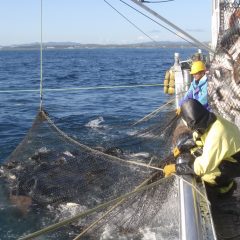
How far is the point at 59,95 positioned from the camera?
1004 inches

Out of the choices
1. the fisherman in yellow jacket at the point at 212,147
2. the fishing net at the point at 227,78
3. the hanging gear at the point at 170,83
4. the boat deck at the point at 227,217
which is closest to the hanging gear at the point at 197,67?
the fishing net at the point at 227,78

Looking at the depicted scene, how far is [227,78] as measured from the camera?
9.10 metres

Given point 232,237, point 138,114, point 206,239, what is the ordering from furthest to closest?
point 138,114 < point 232,237 < point 206,239

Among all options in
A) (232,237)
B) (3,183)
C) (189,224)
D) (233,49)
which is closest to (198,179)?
(232,237)

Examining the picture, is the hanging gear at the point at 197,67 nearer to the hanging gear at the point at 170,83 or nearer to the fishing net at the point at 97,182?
the fishing net at the point at 97,182

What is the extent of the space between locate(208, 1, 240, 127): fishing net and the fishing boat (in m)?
0.04

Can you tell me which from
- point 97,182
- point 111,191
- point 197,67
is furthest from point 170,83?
point 111,191

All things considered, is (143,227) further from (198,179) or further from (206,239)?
(206,239)

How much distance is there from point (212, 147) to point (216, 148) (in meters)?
0.05

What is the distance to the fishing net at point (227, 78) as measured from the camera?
8719mm

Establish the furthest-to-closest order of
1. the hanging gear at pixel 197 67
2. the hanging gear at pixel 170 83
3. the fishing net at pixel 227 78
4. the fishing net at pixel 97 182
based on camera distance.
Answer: the hanging gear at pixel 170 83
the hanging gear at pixel 197 67
the fishing net at pixel 227 78
the fishing net at pixel 97 182

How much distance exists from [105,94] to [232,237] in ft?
70.0

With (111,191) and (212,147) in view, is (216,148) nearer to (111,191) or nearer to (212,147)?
(212,147)

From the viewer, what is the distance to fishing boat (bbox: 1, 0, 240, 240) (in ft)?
14.4
